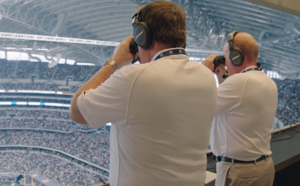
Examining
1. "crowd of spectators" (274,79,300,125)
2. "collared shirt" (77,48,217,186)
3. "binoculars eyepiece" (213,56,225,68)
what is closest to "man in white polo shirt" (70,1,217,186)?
"collared shirt" (77,48,217,186)

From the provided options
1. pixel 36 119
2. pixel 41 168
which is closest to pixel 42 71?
pixel 36 119

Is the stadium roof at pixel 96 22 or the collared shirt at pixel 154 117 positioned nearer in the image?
the collared shirt at pixel 154 117

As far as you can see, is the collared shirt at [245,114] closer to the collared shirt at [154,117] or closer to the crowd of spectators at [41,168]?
the collared shirt at [154,117]

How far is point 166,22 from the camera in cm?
62

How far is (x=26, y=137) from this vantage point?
8.82ft

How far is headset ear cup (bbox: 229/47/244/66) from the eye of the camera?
1205mm

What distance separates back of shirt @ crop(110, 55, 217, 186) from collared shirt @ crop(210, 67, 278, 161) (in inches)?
19.6

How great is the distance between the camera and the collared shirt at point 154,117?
57 centimetres

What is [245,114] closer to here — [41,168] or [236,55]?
[236,55]

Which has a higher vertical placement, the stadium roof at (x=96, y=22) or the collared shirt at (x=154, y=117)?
the stadium roof at (x=96, y=22)

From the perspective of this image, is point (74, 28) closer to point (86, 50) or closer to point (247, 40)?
point (86, 50)

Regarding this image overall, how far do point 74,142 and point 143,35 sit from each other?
298 cm

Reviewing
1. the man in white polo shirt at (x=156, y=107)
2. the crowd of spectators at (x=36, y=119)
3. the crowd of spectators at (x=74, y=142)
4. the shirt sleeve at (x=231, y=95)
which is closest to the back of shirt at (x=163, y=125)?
the man in white polo shirt at (x=156, y=107)

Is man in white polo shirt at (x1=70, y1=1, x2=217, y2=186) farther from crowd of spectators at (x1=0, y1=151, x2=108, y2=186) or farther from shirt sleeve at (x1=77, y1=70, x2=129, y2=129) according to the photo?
crowd of spectators at (x1=0, y1=151, x2=108, y2=186)
